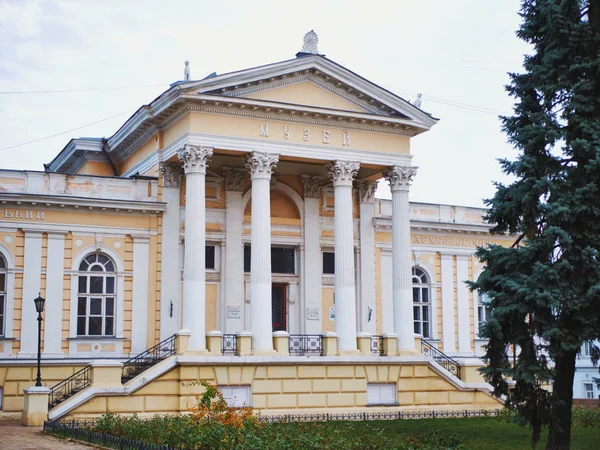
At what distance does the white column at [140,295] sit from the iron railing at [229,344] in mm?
2970

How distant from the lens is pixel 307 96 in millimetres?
30547

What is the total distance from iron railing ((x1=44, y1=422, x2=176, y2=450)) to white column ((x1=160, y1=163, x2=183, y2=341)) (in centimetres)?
818

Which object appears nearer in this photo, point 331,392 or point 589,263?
point 589,263

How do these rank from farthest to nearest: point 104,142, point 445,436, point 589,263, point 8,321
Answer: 1. point 104,142
2. point 8,321
3. point 445,436
4. point 589,263

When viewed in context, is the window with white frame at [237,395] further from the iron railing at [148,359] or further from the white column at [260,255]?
the iron railing at [148,359]

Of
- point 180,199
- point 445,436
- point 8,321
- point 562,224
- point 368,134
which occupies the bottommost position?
point 445,436

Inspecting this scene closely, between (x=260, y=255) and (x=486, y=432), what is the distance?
30.5 feet

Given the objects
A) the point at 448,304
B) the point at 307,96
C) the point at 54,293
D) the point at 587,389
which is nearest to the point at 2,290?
the point at 54,293

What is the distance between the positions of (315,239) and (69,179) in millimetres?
9217

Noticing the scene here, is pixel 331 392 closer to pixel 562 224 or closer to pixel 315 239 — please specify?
pixel 315 239

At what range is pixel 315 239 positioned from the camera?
109ft

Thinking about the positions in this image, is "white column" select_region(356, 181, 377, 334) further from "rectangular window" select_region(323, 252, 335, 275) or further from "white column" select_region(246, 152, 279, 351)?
"white column" select_region(246, 152, 279, 351)

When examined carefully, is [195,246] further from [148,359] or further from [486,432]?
[486,432]

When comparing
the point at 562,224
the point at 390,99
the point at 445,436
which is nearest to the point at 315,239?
the point at 390,99
